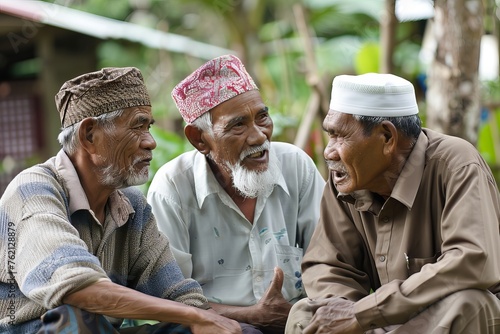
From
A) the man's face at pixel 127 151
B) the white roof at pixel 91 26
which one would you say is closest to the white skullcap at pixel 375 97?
the man's face at pixel 127 151

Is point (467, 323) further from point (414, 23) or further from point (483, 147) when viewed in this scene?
point (414, 23)

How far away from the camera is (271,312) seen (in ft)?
12.5

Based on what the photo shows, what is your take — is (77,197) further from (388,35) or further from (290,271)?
(388,35)

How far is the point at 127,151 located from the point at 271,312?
1.04m

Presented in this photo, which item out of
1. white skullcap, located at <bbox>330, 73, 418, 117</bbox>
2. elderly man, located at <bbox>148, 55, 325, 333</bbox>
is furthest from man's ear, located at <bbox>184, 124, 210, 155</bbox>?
white skullcap, located at <bbox>330, 73, 418, 117</bbox>

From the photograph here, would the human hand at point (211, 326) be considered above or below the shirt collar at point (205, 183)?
below

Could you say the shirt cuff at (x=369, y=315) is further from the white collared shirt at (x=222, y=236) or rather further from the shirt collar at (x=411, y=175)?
the white collared shirt at (x=222, y=236)

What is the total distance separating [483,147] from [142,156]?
6152 mm

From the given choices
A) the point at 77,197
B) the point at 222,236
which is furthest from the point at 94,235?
the point at 222,236

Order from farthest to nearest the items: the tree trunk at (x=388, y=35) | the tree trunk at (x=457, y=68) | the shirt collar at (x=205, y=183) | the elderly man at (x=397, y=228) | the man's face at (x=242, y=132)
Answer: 1. the tree trunk at (x=388, y=35)
2. the tree trunk at (x=457, y=68)
3. the shirt collar at (x=205, y=183)
4. the man's face at (x=242, y=132)
5. the elderly man at (x=397, y=228)

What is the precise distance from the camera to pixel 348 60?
12.9m

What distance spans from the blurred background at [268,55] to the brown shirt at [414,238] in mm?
2297

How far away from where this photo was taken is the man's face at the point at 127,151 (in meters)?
3.57

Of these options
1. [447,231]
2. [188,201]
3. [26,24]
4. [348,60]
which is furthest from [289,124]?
[348,60]
